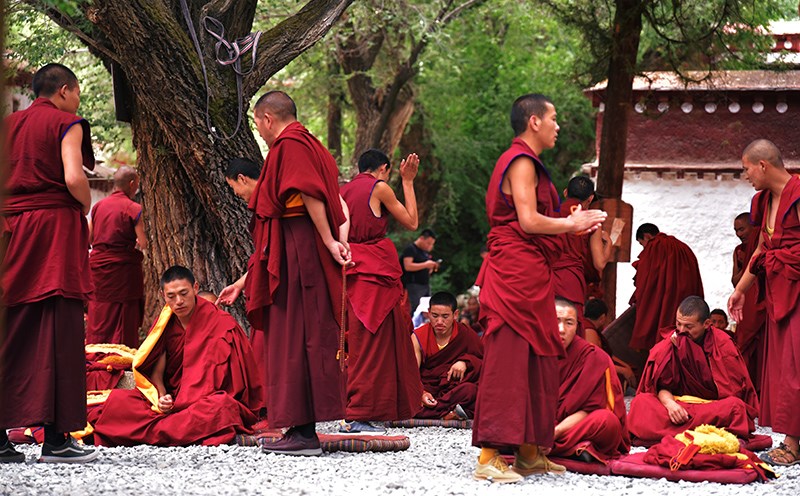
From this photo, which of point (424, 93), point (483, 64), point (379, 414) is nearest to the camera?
point (379, 414)

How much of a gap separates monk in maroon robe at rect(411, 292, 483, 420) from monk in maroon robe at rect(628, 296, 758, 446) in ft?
4.17

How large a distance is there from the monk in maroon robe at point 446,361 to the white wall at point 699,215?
18.9 feet

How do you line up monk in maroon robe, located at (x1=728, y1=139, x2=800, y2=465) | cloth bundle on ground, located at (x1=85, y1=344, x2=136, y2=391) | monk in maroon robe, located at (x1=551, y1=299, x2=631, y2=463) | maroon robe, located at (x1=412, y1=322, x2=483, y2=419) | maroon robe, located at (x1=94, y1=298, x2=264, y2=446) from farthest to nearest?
maroon robe, located at (x1=412, y1=322, x2=483, y2=419) < cloth bundle on ground, located at (x1=85, y1=344, x2=136, y2=391) < maroon robe, located at (x1=94, y1=298, x2=264, y2=446) < monk in maroon robe, located at (x1=728, y1=139, x2=800, y2=465) < monk in maroon robe, located at (x1=551, y1=299, x2=631, y2=463)

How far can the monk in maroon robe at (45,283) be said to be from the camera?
221 inches

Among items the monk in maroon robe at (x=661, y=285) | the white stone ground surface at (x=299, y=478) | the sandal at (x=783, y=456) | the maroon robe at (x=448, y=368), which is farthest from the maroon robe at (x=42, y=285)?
the monk in maroon robe at (x=661, y=285)

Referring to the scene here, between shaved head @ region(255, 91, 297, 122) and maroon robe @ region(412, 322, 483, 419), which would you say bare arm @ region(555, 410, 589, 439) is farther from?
shaved head @ region(255, 91, 297, 122)

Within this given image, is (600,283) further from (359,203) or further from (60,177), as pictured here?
(60,177)

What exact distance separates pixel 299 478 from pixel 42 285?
1.50m

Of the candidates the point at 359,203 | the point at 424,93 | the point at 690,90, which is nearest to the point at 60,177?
the point at 359,203

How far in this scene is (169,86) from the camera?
8.26 metres

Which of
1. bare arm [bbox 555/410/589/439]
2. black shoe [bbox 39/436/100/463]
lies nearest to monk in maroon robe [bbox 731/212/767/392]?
bare arm [bbox 555/410/589/439]

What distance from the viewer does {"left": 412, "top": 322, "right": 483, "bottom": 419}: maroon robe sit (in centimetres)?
806

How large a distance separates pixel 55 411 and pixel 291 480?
3.86ft

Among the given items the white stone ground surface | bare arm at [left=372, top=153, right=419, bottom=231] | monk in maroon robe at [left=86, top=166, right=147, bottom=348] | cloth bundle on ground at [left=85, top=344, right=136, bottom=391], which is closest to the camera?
the white stone ground surface
